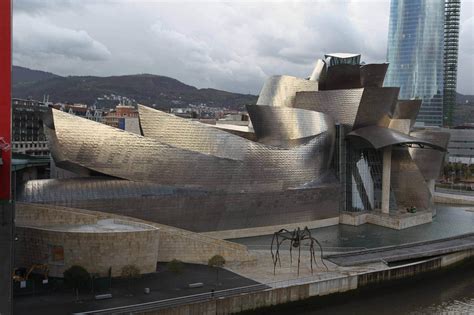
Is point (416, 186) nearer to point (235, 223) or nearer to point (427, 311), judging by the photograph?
point (235, 223)

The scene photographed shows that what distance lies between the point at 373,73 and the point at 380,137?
7394 millimetres

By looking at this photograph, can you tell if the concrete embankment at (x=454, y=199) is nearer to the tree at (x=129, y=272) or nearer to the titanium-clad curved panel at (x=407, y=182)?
the titanium-clad curved panel at (x=407, y=182)

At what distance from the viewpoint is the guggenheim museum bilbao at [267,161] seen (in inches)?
1047

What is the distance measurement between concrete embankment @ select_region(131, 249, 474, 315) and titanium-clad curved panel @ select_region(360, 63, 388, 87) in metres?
18.4

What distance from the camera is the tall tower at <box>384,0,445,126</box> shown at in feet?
377

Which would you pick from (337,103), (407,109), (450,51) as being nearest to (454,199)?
(407,109)

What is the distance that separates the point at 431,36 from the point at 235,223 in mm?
99588

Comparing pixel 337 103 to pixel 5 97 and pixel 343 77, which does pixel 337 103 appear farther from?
pixel 5 97

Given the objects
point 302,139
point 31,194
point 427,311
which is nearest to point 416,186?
point 302,139

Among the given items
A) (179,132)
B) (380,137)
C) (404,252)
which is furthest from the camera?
(380,137)

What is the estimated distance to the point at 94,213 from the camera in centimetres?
2469

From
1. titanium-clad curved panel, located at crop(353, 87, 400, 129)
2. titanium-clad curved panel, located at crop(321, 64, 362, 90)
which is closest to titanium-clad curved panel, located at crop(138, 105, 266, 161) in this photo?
titanium-clad curved panel, located at crop(353, 87, 400, 129)

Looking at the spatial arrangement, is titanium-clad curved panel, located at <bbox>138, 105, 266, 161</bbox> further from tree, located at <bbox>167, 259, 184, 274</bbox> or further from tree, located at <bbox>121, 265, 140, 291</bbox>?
tree, located at <bbox>121, 265, 140, 291</bbox>

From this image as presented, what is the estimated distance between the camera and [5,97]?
50.1 ft
